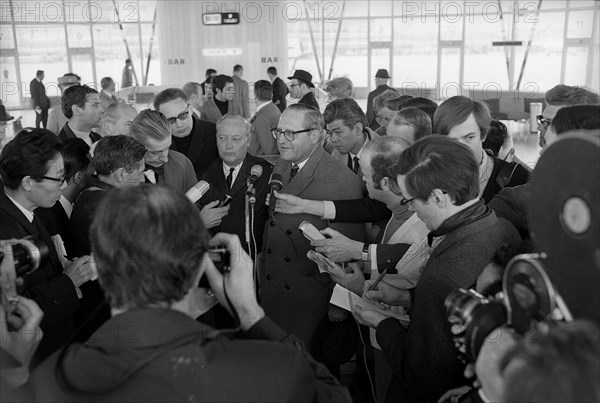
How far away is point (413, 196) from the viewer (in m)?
2.22

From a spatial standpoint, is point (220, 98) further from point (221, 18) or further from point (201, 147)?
point (221, 18)

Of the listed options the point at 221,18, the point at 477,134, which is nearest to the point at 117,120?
the point at 477,134

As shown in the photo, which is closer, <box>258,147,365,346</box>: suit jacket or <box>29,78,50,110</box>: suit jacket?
<box>258,147,365,346</box>: suit jacket

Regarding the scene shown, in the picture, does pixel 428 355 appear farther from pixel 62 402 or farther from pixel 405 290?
pixel 62 402

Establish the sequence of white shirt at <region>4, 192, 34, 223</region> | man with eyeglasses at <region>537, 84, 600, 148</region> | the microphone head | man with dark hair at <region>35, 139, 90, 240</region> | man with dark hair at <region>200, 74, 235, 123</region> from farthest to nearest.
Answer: man with dark hair at <region>200, 74, 235, 123</region> → the microphone head → man with eyeglasses at <region>537, 84, 600, 148</region> → man with dark hair at <region>35, 139, 90, 240</region> → white shirt at <region>4, 192, 34, 223</region>

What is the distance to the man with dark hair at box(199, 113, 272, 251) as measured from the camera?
3771 mm

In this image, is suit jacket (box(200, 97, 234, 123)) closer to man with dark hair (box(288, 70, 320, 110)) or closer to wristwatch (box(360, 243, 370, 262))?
man with dark hair (box(288, 70, 320, 110))

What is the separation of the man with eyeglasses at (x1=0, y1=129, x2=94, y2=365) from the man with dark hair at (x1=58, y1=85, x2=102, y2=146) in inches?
104

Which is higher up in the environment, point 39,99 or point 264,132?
point 39,99

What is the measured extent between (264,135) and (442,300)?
499cm

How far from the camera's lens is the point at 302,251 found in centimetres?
357

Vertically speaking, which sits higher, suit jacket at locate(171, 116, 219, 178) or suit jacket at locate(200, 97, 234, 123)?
suit jacket at locate(200, 97, 234, 123)

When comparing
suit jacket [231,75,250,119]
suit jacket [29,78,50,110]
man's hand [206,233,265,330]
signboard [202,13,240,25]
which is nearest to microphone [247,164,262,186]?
man's hand [206,233,265,330]

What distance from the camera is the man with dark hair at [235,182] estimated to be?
377 cm
